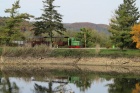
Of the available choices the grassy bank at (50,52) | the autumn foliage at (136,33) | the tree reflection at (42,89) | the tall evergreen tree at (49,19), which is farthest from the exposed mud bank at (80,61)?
→ the tree reflection at (42,89)

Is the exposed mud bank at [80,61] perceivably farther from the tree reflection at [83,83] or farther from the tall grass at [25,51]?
the tree reflection at [83,83]

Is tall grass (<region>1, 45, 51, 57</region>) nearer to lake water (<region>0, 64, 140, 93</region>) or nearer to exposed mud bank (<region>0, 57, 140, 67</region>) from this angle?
exposed mud bank (<region>0, 57, 140, 67</region>)

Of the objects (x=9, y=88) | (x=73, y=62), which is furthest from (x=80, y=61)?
(x=9, y=88)

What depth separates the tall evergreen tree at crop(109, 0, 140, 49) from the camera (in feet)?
164

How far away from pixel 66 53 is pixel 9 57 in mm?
8344

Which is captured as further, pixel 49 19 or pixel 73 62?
pixel 49 19

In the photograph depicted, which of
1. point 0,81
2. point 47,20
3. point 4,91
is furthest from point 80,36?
point 4,91

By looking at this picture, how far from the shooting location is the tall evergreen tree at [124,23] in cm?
5000

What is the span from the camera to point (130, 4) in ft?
173

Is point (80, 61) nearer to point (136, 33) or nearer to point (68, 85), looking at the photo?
point (136, 33)

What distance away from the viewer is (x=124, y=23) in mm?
50344

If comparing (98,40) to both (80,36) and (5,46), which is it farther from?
(5,46)

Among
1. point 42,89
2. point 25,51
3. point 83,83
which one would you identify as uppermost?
point 25,51

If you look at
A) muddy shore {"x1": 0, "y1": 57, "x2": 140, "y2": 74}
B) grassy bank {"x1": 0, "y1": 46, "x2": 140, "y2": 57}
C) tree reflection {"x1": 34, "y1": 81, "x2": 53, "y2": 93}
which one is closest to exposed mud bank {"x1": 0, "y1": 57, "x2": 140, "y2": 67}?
muddy shore {"x1": 0, "y1": 57, "x2": 140, "y2": 74}
